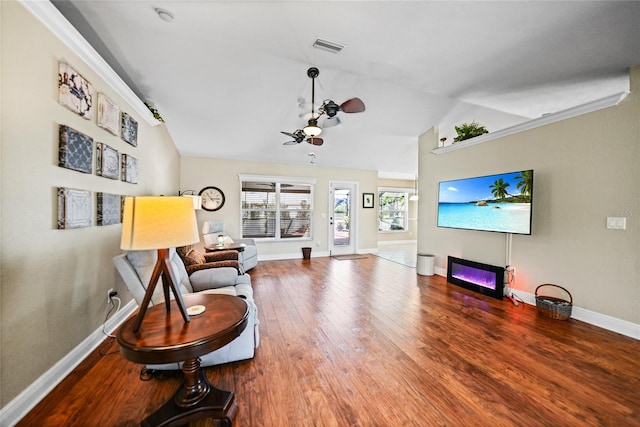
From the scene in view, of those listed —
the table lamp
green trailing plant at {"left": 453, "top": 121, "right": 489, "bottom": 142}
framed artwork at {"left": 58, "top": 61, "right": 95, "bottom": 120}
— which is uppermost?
green trailing plant at {"left": 453, "top": 121, "right": 489, "bottom": 142}

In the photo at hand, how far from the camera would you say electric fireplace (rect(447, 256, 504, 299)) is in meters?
3.59

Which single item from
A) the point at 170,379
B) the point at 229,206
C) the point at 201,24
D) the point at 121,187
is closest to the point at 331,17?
the point at 201,24

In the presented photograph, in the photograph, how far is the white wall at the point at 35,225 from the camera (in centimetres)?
144

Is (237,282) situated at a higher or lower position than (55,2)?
lower

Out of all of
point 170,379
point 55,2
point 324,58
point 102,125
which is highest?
point 324,58

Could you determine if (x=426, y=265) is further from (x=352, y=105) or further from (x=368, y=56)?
(x=368, y=56)

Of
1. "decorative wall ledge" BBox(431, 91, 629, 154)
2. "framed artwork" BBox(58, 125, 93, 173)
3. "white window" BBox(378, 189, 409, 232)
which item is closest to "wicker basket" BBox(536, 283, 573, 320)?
"decorative wall ledge" BBox(431, 91, 629, 154)

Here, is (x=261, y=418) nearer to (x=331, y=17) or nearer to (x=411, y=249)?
(x=331, y=17)

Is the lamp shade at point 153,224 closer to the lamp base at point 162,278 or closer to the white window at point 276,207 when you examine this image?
the lamp base at point 162,278

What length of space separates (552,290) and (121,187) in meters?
5.42

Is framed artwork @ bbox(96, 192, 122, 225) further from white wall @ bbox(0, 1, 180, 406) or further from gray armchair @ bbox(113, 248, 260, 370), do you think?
gray armchair @ bbox(113, 248, 260, 370)

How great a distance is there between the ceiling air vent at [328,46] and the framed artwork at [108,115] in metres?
2.19

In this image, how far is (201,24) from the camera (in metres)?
2.44

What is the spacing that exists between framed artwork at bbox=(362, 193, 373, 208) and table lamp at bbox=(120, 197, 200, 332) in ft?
20.6
